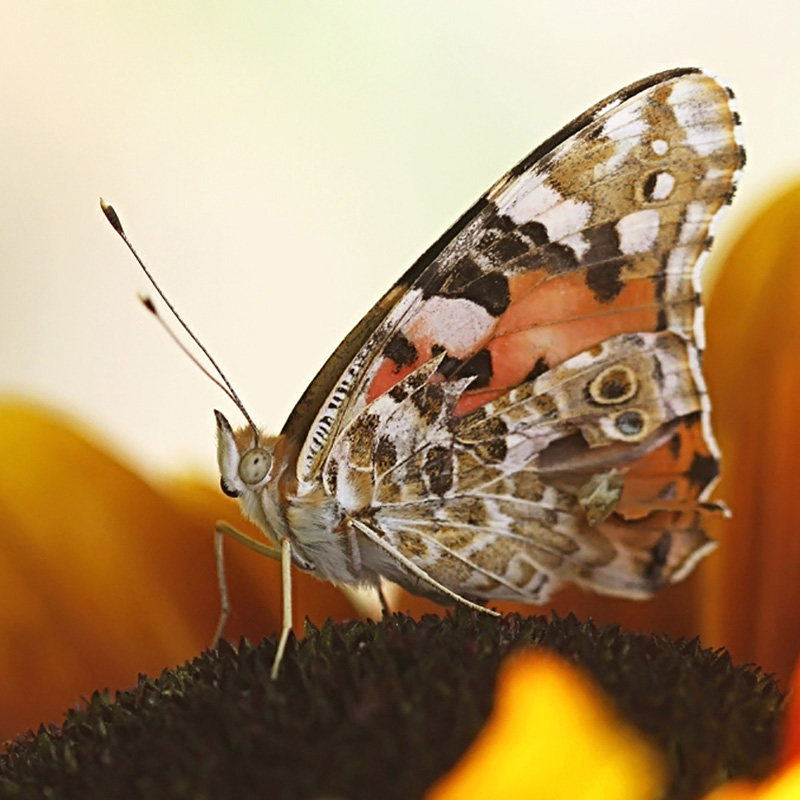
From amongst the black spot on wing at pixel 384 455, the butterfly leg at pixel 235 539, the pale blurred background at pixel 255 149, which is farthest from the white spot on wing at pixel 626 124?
the pale blurred background at pixel 255 149

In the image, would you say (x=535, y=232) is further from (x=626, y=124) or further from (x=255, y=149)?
(x=255, y=149)

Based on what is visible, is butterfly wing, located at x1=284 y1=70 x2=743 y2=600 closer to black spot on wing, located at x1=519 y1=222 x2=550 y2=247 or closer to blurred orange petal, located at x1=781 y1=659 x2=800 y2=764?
black spot on wing, located at x1=519 y1=222 x2=550 y2=247

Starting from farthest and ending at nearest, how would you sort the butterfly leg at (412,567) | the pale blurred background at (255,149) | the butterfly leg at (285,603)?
the pale blurred background at (255,149), the butterfly leg at (412,567), the butterfly leg at (285,603)

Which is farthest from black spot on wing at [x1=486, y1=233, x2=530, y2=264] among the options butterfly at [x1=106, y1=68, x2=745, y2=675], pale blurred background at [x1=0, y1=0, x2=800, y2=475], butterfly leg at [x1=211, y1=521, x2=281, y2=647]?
pale blurred background at [x1=0, y1=0, x2=800, y2=475]

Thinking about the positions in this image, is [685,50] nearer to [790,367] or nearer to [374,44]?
[374,44]

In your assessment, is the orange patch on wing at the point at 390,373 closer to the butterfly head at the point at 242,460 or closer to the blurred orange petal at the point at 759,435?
the butterfly head at the point at 242,460

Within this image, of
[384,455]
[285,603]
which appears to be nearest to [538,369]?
[384,455]

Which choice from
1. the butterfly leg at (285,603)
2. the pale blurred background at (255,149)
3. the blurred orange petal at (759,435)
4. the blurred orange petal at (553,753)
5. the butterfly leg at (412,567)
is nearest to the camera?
the blurred orange petal at (553,753)
